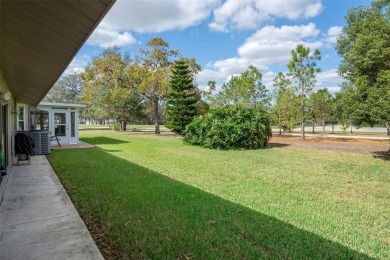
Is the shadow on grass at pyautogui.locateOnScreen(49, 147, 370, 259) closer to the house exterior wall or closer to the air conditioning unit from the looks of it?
the house exterior wall

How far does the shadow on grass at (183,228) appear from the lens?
2.88 metres

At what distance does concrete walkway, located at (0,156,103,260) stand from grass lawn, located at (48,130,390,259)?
241 mm

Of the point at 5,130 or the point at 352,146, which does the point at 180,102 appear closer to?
the point at 352,146

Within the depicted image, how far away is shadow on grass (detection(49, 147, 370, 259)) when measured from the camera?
288cm

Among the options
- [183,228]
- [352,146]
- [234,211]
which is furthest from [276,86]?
[183,228]

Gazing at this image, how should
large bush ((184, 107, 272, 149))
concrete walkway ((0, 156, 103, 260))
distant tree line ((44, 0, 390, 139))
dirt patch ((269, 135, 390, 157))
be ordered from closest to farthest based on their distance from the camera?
1. concrete walkway ((0, 156, 103, 260))
2. distant tree line ((44, 0, 390, 139))
3. dirt patch ((269, 135, 390, 157))
4. large bush ((184, 107, 272, 149))

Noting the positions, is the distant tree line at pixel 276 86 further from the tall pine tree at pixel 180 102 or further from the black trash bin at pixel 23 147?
the black trash bin at pixel 23 147

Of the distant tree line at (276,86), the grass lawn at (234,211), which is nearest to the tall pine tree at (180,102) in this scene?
the distant tree line at (276,86)

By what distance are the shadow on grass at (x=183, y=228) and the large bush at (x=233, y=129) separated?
8074 millimetres

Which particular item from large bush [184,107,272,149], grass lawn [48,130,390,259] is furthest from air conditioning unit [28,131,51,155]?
large bush [184,107,272,149]

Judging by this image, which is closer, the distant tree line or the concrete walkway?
the concrete walkway

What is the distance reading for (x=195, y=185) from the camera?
5.89 meters

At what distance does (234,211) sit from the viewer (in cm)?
416

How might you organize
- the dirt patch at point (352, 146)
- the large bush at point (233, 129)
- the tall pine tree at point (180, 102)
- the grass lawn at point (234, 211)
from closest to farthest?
the grass lawn at point (234, 211) < the dirt patch at point (352, 146) < the large bush at point (233, 129) < the tall pine tree at point (180, 102)
